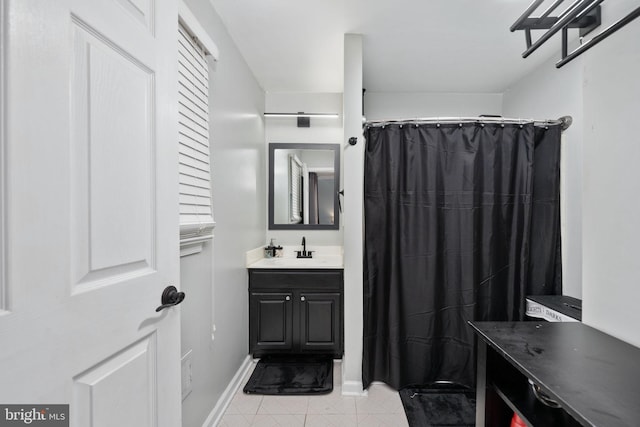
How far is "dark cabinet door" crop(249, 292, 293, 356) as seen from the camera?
251 centimetres

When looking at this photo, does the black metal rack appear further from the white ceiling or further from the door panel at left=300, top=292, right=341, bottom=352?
the door panel at left=300, top=292, right=341, bottom=352

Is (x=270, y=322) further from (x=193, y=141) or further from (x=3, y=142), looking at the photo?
(x=3, y=142)

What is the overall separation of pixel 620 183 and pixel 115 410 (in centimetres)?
184

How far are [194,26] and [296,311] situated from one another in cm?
213

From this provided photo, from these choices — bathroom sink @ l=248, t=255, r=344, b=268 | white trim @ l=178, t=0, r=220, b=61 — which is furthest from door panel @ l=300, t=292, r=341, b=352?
white trim @ l=178, t=0, r=220, b=61

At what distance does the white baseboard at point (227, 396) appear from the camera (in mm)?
1731

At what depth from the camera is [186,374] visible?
1443mm

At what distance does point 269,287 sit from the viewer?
2.52 metres

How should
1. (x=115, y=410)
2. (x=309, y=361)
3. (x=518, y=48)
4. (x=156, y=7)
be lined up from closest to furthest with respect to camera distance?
(x=115, y=410) < (x=156, y=7) < (x=518, y=48) < (x=309, y=361)

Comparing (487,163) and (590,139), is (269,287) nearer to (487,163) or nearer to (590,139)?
(487,163)

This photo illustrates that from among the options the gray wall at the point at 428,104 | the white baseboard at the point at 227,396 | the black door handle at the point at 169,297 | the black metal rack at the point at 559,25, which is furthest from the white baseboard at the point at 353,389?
the gray wall at the point at 428,104

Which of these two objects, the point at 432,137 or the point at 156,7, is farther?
the point at 432,137

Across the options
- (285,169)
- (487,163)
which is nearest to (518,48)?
(487,163)

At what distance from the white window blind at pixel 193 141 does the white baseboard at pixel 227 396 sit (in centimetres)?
109
